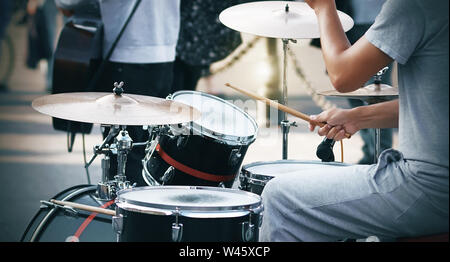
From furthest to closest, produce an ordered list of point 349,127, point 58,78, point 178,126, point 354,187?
point 58,78 < point 178,126 < point 349,127 < point 354,187

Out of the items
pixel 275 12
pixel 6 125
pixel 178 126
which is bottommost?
pixel 6 125

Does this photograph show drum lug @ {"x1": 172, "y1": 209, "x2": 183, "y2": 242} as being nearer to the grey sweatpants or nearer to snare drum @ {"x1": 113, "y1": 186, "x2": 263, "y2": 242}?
snare drum @ {"x1": 113, "y1": 186, "x2": 263, "y2": 242}

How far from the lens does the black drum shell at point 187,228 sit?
2121 mm

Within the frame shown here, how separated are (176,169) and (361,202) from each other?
1.13 meters

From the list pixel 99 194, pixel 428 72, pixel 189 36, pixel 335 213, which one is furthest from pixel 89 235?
pixel 189 36

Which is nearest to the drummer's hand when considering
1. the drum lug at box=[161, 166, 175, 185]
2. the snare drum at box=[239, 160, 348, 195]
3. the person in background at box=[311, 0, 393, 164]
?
the snare drum at box=[239, 160, 348, 195]

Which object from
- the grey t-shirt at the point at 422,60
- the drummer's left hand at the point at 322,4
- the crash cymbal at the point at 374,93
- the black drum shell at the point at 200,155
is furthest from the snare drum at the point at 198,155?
the grey t-shirt at the point at 422,60

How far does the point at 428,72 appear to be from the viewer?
6.04ft

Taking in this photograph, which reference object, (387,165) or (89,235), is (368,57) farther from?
(89,235)

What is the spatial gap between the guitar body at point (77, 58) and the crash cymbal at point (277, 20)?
0.70 m

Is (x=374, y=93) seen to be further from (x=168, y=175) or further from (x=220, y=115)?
(x=168, y=175)

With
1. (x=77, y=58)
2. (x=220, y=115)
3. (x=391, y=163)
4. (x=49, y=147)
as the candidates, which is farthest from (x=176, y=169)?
(x=49, y=147)

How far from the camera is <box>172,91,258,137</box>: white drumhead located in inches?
117

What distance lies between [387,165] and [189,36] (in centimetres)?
256
